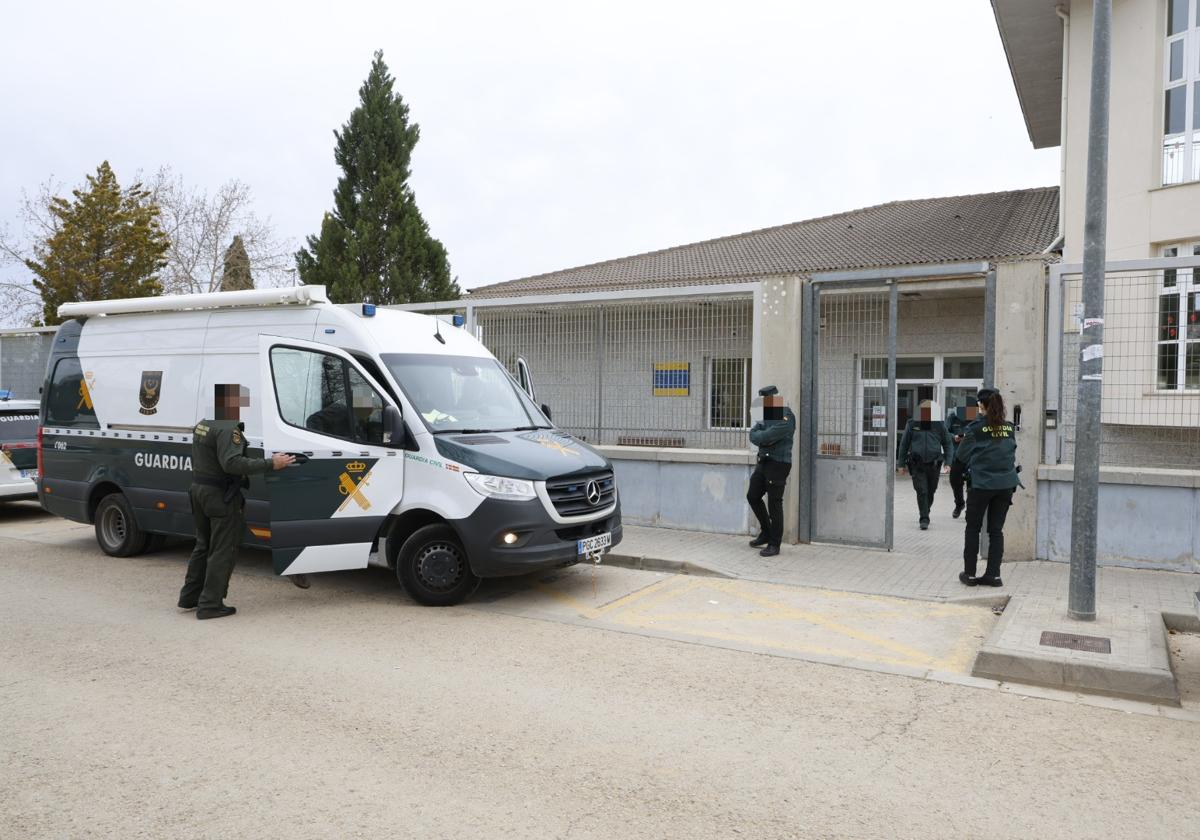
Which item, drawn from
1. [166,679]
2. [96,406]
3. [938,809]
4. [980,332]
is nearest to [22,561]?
[96,406]

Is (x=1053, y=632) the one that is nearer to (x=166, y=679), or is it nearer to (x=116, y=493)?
(x=166, y=679)

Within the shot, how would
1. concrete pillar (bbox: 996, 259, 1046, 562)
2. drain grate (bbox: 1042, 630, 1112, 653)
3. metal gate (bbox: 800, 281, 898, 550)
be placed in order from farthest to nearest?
metal gate (bbox: 800, 281, 898, 550)
concrete pillar (bbox: 996, 259, 1046, 562)
drain grate (bbox: 1042, 630, 1112, 653)

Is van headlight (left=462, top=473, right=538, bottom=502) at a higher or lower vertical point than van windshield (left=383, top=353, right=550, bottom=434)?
lower

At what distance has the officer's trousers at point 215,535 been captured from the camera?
6.86 metres

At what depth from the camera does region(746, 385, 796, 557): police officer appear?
925cm

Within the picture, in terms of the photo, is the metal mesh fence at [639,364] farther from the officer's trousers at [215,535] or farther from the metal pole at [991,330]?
the officer's trousers at [215,535]

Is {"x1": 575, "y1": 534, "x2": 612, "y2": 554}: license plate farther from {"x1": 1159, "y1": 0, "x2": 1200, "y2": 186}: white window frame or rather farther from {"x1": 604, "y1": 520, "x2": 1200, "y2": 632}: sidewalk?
{"x1": 1159, "y1": 0, "x2": 1200, "y2": 186}: white window frame

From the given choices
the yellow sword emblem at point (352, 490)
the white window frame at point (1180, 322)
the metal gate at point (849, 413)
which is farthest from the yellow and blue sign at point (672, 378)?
the white window frame at point (1180, 322)

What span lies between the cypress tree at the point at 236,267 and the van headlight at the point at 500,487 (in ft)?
96.5

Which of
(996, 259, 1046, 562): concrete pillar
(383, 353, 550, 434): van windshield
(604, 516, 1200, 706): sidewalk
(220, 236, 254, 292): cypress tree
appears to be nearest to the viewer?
(604, 516, 1200, 706): sidewalk

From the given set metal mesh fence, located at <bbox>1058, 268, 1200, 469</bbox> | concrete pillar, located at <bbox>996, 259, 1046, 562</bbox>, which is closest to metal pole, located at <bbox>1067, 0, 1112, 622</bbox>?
metal mesh fence, located at <bbox>1058, 268, 1200, 469</bbox>

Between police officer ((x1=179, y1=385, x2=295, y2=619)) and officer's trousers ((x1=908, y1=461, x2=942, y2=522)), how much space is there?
8404 mm

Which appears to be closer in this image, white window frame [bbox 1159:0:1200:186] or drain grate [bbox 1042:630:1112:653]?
drain grate [bbox 1042:630:1112:653]

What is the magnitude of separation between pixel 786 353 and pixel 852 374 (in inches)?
30.6
